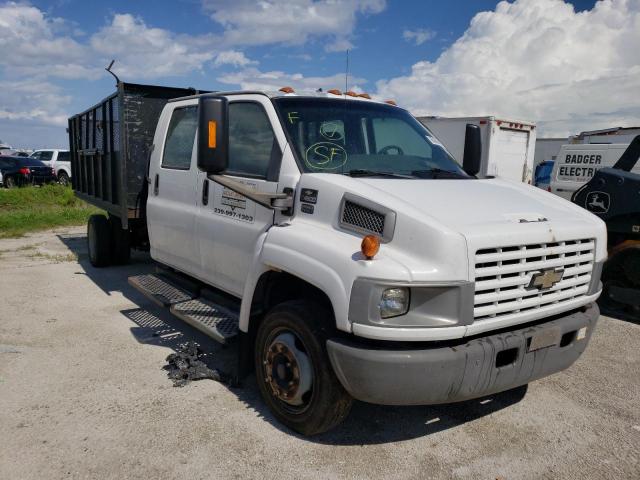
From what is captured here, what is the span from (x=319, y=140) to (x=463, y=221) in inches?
53.0

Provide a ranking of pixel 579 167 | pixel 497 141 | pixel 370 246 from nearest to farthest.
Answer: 1. pixel 370 246
2. pixel 579 167
3. pixel 497 141

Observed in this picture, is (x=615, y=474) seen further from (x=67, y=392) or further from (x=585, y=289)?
(x=67, y=392)

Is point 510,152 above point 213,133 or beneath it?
above

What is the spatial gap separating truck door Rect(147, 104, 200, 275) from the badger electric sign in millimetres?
6031

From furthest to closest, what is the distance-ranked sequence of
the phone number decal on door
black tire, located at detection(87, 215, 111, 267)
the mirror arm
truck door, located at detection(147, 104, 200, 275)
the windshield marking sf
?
black tire, located at detection(87, 215, 111, 267) → truck door, located at detection(147, 104, 200, 275) → the phone number decal on door → the windshield marking sf → the mirror arm

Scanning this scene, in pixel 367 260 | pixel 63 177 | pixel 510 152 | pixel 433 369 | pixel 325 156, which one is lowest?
pixel 63 177

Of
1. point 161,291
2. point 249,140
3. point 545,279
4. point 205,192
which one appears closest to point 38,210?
point 161,291

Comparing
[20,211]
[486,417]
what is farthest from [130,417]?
[20,211]

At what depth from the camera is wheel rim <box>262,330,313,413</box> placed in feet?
11.0

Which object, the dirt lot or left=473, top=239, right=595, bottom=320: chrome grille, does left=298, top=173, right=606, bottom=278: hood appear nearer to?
left=473, top=239, right=595, bottom=320: chrome grille

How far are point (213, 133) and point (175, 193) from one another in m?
1.95

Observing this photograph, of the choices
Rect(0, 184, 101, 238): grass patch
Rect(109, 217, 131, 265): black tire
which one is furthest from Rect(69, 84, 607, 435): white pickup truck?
Rect(0, 184, 101, 238): grass patch

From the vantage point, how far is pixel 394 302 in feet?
9.52

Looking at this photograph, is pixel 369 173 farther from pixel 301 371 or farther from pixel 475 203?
pixel 301 371
